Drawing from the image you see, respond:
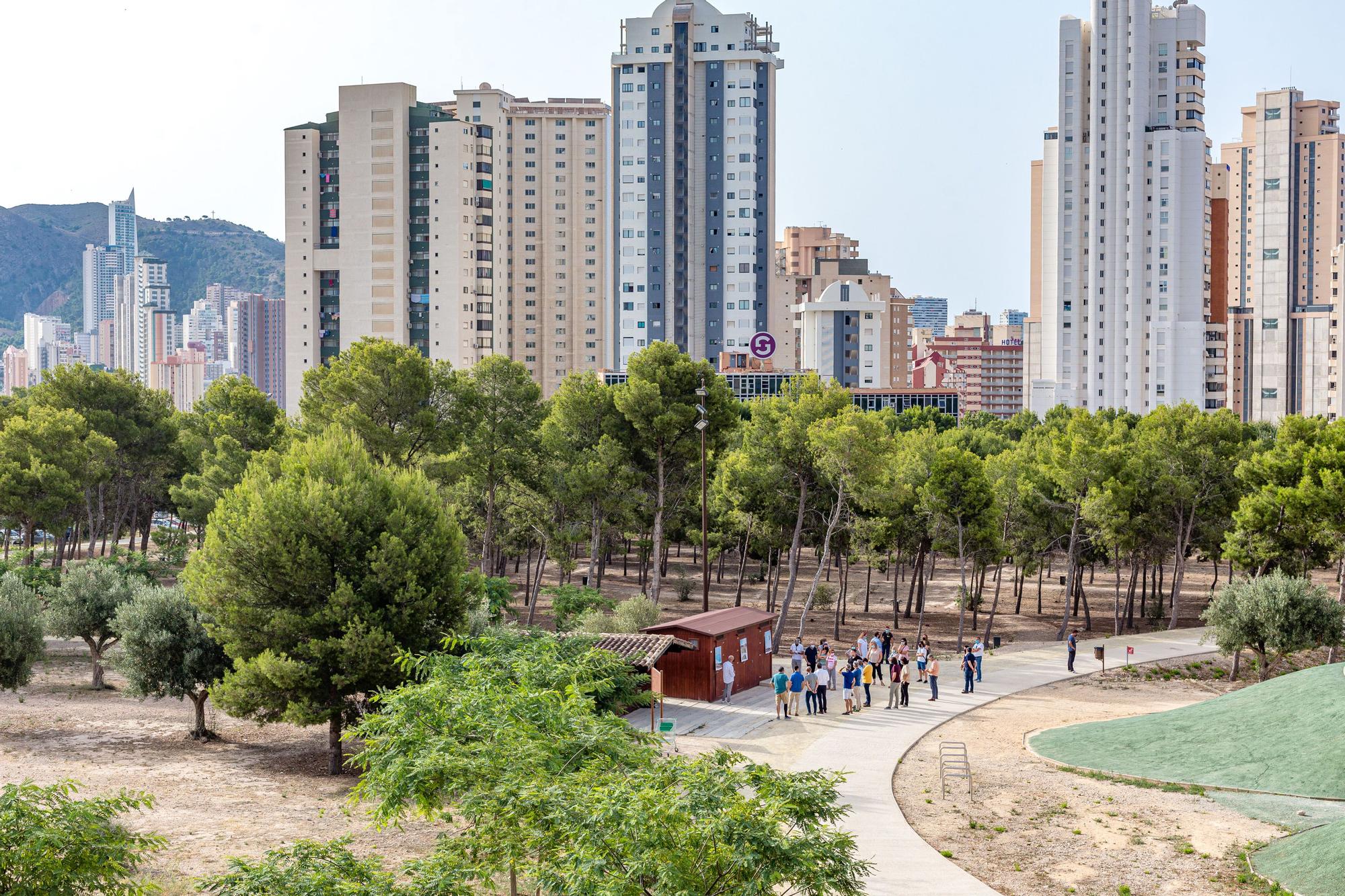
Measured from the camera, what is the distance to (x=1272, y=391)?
159625 mm

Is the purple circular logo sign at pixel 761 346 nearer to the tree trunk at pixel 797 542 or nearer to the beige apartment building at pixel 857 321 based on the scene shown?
the beige apartment building at pixel 857 321

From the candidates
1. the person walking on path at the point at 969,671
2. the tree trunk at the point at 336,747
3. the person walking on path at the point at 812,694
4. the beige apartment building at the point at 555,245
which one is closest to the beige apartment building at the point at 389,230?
the beige apartment building at the point at 555,245

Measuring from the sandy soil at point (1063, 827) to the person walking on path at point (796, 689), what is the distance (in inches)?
134

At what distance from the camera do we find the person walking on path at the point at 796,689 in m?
30.0

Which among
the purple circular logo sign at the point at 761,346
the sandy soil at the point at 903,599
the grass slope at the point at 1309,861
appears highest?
the purple circular logo sign at the point at 761,346

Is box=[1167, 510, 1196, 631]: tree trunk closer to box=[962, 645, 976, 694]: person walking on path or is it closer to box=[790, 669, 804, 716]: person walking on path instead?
box=[962, 645, 976, 694]: person walking on path

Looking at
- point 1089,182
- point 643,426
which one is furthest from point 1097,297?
point 643,426

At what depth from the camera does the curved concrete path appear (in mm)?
18078

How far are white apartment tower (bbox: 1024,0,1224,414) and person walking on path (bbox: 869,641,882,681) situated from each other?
105107 mm

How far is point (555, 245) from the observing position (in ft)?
498

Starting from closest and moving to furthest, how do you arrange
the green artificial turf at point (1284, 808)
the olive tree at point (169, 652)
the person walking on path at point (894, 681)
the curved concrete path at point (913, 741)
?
the curved concrete path at point (913, 741) < the green artificial turf at point (1284, 808) < the olive tree at point (169, 652) < the person walking on path at point (894, 681)

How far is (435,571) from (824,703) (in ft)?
33.8

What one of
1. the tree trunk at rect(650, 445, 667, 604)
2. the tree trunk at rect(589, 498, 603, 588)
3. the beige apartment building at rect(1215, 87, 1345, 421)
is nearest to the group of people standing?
the tree trunk at rect(650, 445, 667, 604)

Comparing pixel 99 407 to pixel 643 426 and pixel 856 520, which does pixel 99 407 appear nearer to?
pixel 643 426
